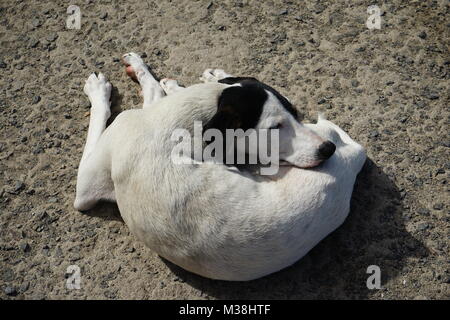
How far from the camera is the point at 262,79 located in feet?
14.9

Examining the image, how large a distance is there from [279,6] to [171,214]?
2.86 metres

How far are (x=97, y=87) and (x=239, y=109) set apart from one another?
67.1 inches

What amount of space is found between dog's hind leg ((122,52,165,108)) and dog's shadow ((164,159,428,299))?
1.52m

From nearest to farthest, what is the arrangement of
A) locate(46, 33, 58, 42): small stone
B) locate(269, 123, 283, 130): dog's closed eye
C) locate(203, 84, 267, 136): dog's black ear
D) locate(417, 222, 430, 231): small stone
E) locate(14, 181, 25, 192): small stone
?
locate(203, 84, 267, 136): dog's black ear < locate(269, 123, 283, 130): dog's closed eye < locate(417, 222, 430, 231): small stone < locate(14, 181, 25, 192): small stone < locate(46, 33, 58, 42): small stone

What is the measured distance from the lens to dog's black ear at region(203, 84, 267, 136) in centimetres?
334

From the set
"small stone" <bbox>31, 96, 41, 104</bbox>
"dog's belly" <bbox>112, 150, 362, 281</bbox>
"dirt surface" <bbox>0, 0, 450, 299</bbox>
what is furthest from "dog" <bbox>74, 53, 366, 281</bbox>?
"small stone" <bbox>31, 96, 41, 104</bbox>

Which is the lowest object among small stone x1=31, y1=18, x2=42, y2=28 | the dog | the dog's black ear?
the dog

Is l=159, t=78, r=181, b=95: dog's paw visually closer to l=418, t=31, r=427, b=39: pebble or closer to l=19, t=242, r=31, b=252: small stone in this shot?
l=19, t=242, r=31, b=252: small stone

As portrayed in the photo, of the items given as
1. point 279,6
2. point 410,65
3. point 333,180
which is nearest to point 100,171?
point 333,180

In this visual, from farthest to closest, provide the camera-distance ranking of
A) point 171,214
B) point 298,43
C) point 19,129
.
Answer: point 298,43 < point 19,129 < point 171,214

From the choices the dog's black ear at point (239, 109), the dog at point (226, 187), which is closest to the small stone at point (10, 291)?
the dog at point (226, 187)

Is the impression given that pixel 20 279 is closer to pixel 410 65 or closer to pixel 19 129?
pixel 19 129

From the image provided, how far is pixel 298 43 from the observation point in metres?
4.75

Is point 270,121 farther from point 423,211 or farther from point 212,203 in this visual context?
point 423,211
